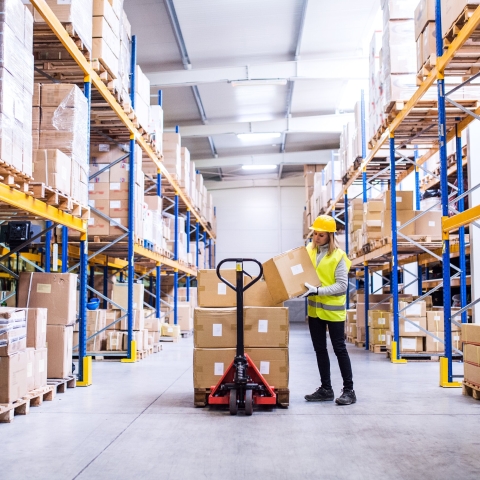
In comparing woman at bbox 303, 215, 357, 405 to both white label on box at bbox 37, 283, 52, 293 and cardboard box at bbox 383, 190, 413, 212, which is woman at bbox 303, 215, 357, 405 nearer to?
white label on box at bbox 37, 283, 52, 293

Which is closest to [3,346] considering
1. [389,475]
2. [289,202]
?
[389,475]

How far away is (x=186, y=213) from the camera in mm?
17500

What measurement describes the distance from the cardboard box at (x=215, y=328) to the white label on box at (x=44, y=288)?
1840 millimetres

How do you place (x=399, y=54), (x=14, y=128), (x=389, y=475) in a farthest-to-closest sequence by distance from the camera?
1. (x=399, y=54)
2. (x=14, y=128)
3. (x=389, y=475)

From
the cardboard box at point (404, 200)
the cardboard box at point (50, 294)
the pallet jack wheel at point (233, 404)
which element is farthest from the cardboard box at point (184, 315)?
the pallet jack wheel at point (233, 404)

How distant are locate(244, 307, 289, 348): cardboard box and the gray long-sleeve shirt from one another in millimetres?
410

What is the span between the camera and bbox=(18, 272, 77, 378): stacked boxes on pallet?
6434mm

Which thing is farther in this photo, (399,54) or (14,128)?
(399,54)

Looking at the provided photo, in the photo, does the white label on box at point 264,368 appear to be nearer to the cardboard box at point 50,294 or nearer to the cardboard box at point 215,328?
the cardboard box at point 215,328

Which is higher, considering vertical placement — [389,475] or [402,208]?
[402,208]

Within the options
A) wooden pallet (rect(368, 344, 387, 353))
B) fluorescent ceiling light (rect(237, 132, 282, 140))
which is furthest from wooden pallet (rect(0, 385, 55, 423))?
fluorescent ceiling light (rect(237, 132, 282, 140))

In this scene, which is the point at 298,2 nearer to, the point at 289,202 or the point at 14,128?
the point at 14,128

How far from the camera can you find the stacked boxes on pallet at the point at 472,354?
19.8 feet

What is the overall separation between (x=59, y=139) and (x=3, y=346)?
2294 millimetres
